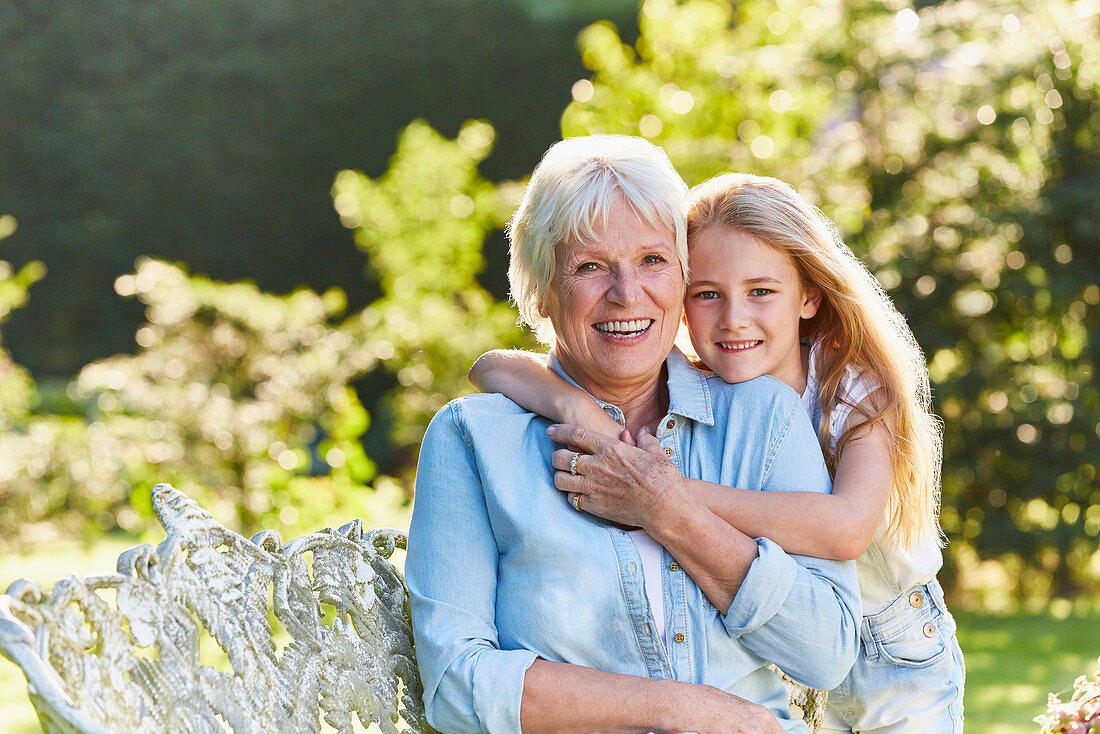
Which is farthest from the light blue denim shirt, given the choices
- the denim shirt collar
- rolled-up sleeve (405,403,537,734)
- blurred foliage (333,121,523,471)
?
blurred foliage (333,121,523,471)

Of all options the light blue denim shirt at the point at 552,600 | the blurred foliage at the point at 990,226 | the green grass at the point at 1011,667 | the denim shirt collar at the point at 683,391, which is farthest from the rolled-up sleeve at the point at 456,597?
the blurred foliage at the point at 990,226

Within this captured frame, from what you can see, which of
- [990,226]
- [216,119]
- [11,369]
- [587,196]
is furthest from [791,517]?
[216,119]

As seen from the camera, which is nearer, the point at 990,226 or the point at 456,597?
the point at 456,597

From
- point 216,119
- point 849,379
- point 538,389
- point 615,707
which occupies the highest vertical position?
point 216,119

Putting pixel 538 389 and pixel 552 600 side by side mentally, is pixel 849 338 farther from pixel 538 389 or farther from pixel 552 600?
pixel 552 600

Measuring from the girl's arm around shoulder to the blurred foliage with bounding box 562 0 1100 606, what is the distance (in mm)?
4700

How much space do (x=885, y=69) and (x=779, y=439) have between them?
17.4 ft

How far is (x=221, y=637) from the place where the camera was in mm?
1744

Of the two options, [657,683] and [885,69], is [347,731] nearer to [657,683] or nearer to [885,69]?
[657,683]

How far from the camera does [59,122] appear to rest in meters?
18.3

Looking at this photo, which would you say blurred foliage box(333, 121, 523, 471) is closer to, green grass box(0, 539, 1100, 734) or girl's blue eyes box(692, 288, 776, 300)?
green grass box(0, 539, 1100, 734)

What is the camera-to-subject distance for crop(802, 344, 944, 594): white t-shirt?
212cm

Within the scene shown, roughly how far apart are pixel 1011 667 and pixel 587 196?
4510 millimetres

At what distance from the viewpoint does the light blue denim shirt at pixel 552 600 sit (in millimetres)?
1767
